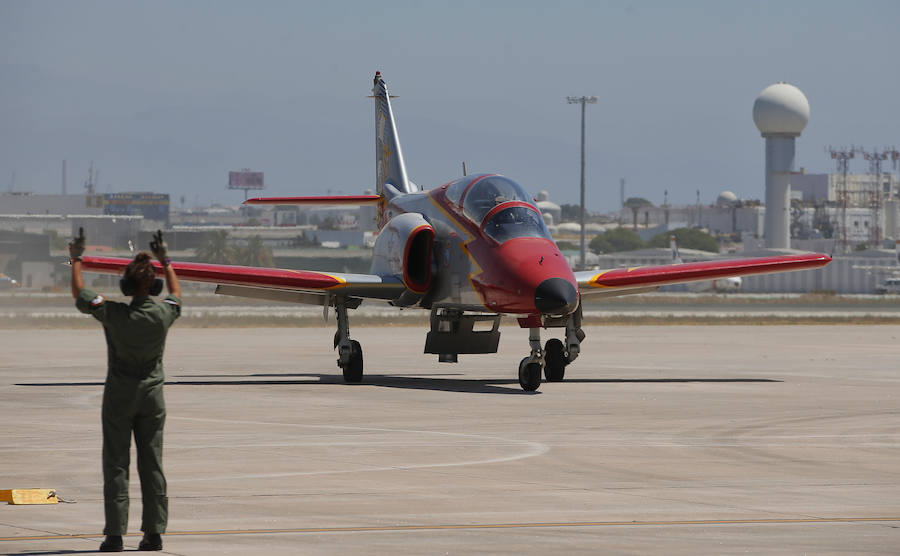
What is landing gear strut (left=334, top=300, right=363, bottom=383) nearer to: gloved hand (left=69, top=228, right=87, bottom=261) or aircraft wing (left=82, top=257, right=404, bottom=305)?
aircraft wing (left=82, top=257, right=404, bottom=305)

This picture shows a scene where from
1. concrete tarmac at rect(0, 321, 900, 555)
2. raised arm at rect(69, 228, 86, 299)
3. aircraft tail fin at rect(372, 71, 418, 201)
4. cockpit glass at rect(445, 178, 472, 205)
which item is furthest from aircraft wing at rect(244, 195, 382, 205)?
raised arm at rect(69, 228, 86, 299)

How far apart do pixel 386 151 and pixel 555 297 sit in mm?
13510

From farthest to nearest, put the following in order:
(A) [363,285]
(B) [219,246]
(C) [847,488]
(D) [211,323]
A: (B) [219,246]
(D) [211,323]
(A) [363,285]
(C) [847,488]

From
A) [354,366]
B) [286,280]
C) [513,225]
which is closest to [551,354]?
[513,225]

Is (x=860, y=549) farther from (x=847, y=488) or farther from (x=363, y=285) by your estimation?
(x=363, y=285)

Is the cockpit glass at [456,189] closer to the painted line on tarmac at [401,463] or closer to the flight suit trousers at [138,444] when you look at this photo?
the painted line on tarmac at [401,463]

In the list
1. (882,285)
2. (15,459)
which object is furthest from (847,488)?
(882,285)

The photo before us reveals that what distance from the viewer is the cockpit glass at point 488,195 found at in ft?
80.6

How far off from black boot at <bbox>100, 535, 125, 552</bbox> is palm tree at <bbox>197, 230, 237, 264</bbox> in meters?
126

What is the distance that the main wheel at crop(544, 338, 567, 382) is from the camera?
26.0m

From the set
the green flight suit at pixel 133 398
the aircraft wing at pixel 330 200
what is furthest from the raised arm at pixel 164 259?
the aircraft wing at pixel 330 200

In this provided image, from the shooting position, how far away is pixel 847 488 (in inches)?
493

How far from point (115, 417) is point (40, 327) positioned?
44718 mm

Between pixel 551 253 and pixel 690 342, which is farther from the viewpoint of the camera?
pixel 690 342
